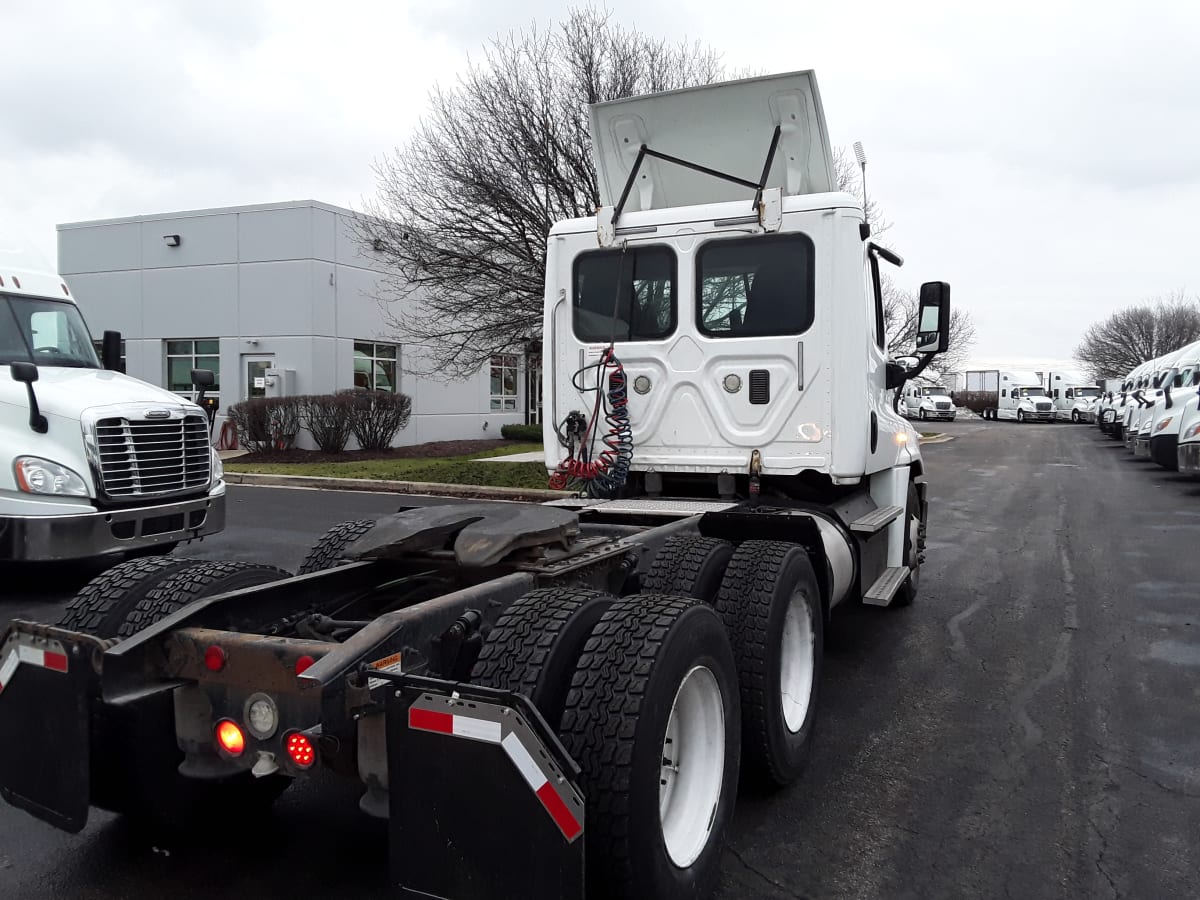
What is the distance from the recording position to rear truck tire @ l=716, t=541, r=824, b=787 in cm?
372

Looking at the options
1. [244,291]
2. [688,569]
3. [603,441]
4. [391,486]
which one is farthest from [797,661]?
[244,291]

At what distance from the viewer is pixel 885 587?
5531 millimetres

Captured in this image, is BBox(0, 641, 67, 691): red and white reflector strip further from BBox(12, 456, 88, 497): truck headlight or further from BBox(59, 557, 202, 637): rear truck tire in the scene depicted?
BBox(12, 456, 88, 497): truck headlight

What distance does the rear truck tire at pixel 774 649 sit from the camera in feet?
12.2

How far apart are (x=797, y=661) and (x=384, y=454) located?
59.2ft

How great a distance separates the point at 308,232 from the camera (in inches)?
874

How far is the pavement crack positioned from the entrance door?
21629 mm

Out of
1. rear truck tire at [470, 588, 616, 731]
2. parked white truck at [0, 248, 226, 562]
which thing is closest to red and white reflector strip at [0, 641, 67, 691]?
rear truck tire at [470, 588, 616, 731]

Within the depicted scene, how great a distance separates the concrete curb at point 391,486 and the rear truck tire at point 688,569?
9528 mm

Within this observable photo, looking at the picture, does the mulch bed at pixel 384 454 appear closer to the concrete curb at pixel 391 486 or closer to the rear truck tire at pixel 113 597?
the concrete curb at pixel 391 486

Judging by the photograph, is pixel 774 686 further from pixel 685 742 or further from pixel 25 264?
pixel 25 264

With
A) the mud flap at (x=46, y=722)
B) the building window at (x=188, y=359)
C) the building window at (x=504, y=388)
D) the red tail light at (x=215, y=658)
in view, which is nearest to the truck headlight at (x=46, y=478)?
the mud flap at (x=46, y=722)

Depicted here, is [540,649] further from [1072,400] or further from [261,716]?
[1072,400]

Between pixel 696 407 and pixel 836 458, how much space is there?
35.2 inches
